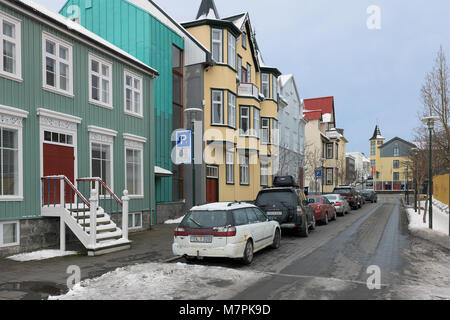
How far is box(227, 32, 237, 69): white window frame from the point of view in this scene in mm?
23831

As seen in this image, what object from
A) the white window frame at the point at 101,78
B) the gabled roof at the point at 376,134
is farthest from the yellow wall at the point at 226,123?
the gabled roof at the point at 376,134

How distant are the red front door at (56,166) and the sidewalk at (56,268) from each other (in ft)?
7.44

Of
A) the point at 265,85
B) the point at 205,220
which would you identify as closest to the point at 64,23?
the point at 205,220

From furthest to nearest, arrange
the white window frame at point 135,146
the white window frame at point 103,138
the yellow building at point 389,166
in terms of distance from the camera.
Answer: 1. the yellow building at point 389,166
2. the white window frame at point 135,146
3. the white window frame at point 103,138

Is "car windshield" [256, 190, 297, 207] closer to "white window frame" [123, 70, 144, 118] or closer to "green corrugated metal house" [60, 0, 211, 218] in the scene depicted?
"green corrugated metal house" [60, 0, 211, 218]

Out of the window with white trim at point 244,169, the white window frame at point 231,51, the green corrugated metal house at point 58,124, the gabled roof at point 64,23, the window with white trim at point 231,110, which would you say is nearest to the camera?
the green corrugated metal house at point 58,124

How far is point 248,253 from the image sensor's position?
30.8 feet

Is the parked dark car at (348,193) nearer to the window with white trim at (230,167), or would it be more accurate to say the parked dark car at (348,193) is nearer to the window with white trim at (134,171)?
the window with white trim at (230,167)

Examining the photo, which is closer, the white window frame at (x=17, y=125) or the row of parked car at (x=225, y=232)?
the row of parked car at (x=225, y=232)

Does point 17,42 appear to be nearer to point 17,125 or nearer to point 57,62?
point 57,62

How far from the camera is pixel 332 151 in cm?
5909

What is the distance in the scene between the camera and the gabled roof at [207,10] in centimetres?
2494

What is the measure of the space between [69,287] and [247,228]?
4.30 m
